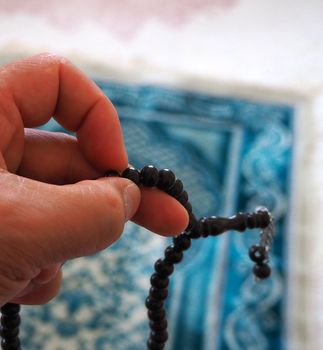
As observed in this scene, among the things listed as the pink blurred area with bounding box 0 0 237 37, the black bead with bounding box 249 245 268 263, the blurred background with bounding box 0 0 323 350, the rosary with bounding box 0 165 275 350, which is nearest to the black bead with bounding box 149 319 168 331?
the rosary with bounding box 0 165 275 350

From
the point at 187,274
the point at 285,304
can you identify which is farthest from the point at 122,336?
the point at 285,304

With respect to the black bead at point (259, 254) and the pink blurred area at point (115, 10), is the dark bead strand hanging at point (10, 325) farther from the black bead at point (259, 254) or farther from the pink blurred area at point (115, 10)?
the pink blurred area at point (115, 10)

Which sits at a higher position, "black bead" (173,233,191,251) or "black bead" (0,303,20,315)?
Answer: "black bead" (173,233,191,251)

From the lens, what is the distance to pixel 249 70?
987mm

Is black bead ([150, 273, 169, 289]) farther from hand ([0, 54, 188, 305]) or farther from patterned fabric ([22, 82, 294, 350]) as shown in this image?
patterned fabric ([22, 82, 294, 350])

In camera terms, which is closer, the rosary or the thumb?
the thumb

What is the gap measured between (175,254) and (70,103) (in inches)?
6.2

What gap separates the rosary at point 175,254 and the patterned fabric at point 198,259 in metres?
0.20

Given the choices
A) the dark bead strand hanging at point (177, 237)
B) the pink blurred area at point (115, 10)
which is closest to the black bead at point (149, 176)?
the dark bead strand hanging at point (177, 237)

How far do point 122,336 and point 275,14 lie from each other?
32.3 inches

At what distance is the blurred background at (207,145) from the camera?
65cm

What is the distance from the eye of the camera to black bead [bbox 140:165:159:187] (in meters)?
0.37

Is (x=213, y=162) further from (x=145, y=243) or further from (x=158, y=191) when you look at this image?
(x=158, y=191)

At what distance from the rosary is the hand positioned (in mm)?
17
